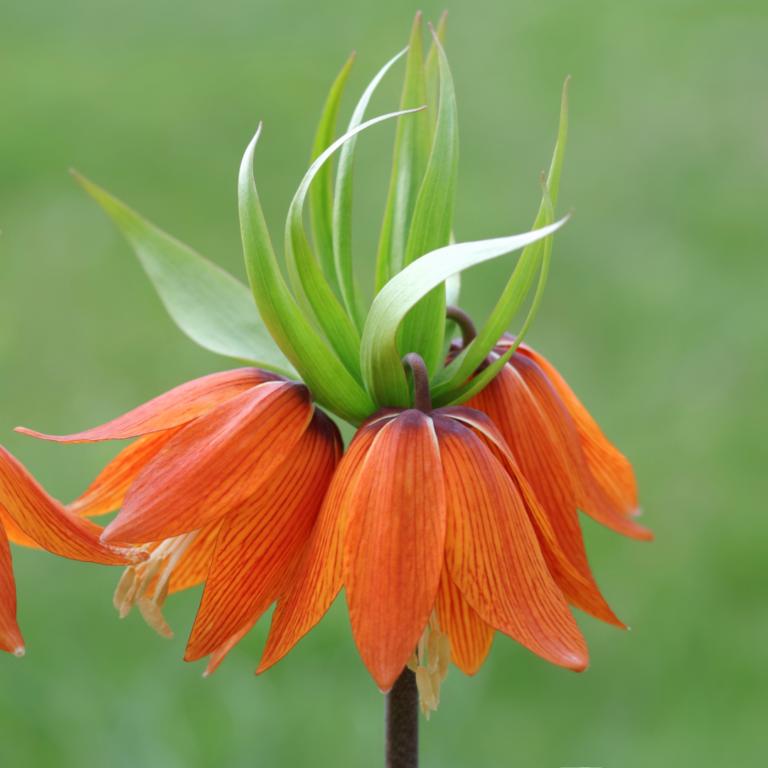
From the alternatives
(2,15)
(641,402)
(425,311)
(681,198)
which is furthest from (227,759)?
(2,15)

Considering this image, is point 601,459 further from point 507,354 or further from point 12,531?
point 12,531

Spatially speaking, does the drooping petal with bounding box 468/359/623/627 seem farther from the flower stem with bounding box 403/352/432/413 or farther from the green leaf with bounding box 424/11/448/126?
the green leaf with bounding box 424/11/448/126

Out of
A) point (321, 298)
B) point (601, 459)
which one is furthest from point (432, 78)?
point (601, 459)

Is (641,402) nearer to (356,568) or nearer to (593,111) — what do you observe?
(593,111)

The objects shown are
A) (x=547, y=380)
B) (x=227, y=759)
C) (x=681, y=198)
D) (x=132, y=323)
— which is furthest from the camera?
(x=681, y=198)

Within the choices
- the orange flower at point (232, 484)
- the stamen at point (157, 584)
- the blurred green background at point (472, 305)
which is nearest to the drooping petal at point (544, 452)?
the orange flower at point (232, 484)

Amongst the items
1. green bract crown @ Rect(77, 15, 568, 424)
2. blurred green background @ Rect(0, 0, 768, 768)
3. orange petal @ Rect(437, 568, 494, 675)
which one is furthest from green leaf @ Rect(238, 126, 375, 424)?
blurred green background @ Rect(0, 0, 768, 768)

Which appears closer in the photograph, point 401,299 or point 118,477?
point 401,299
